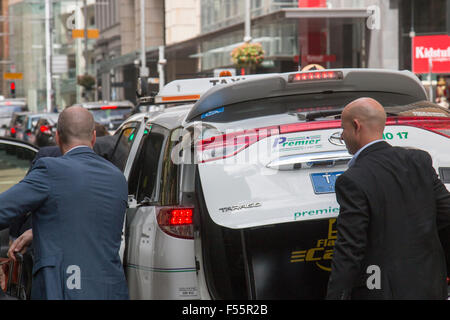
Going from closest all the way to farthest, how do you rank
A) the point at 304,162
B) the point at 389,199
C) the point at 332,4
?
the point at 389,199 → the point at 304,162 → the point at 332,4

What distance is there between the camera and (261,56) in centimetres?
3006

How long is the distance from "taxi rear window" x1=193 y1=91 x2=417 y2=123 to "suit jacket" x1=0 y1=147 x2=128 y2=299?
933 millimetres

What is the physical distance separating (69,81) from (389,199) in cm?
9390

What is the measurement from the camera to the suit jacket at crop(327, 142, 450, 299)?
399 centimetres

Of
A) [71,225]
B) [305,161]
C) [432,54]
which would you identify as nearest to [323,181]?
[305,161]

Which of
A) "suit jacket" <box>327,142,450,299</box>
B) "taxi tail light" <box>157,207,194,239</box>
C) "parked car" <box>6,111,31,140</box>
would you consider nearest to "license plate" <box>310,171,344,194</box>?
"suit jacket" <box>327,142,450,299</box>

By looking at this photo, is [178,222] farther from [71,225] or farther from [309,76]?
[309,76]

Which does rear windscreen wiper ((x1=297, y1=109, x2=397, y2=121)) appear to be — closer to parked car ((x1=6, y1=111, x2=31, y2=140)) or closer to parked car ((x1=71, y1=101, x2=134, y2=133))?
parked car ((x1=71, y1=101, x2=134, y2=133))

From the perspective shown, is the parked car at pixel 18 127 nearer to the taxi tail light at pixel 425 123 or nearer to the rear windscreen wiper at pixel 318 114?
the rear windscreen wiper at pixel 318 114

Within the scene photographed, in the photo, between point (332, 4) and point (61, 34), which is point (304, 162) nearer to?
point (332, 4)

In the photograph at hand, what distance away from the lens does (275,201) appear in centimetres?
461

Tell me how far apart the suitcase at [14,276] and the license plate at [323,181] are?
65.9 inches

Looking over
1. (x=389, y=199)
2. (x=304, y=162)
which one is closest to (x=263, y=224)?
(x=304, y=162)

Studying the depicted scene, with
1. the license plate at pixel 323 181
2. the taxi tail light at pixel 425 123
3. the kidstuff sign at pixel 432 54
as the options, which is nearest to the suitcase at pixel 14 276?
the license plate at pixel 323 181
